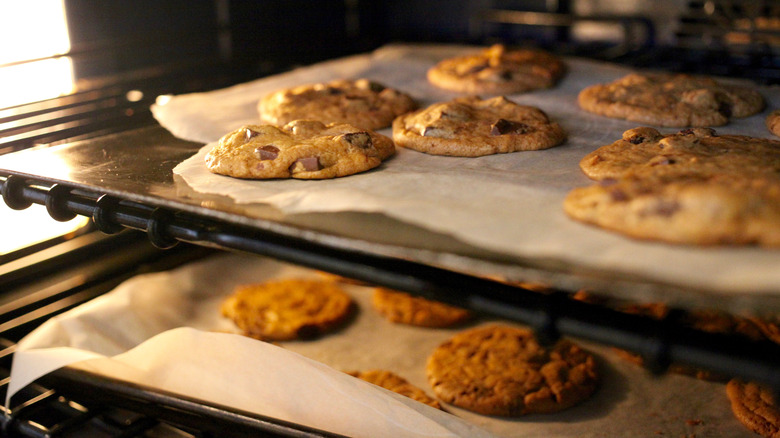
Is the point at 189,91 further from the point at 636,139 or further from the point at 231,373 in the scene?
the point at 636,139

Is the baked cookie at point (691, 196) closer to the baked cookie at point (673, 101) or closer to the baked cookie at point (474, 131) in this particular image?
the baked cookie at point (474, 131)

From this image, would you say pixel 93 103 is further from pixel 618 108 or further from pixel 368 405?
pixel 618 108

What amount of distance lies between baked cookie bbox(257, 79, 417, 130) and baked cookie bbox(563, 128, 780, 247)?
2.39 feet

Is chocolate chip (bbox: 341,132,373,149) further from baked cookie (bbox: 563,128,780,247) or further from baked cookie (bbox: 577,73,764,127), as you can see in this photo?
baked cookie (bbox: 577,73,764,127)

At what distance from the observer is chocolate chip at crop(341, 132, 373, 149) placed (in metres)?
1.60

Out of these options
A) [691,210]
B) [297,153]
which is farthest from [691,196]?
[297,153]

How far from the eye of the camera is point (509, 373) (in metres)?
1.93

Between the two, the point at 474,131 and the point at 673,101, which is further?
the point at 673,101

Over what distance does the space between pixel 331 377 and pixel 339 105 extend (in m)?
0.84

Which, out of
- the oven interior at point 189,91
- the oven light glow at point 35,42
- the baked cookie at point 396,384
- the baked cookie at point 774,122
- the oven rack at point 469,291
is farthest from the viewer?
the oven light glow at point 35,42

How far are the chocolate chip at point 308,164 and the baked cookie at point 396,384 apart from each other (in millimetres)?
661

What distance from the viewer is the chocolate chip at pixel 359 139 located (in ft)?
5.25

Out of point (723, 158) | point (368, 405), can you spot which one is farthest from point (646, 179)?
point (368, 405)

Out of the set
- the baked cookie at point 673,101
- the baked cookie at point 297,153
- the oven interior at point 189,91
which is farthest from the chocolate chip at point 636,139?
the oven interior at point 189,91
